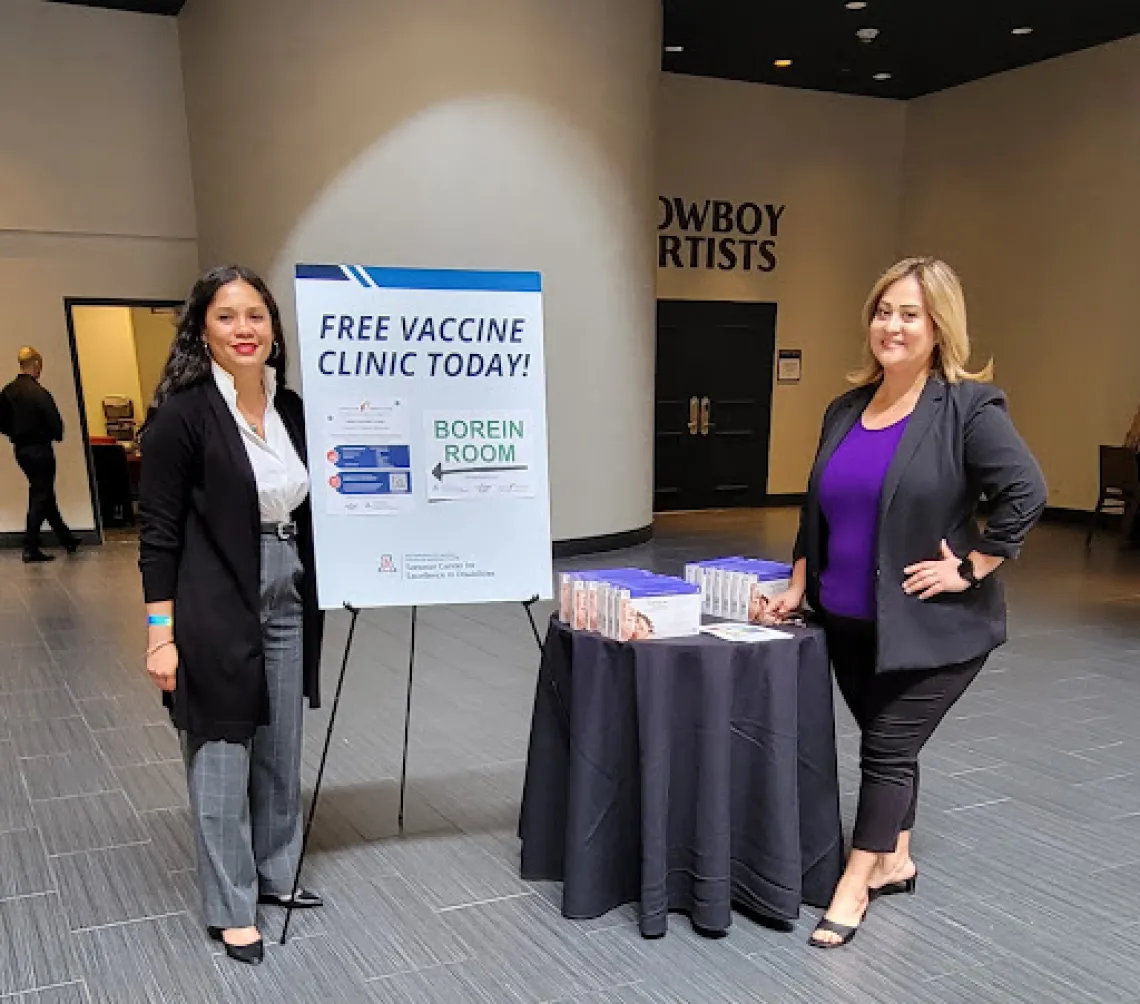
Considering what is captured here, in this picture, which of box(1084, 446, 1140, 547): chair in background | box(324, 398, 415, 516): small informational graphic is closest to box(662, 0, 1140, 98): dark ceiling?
box(1084, 446, 1140, 547): chair in background

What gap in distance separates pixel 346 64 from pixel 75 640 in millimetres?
4344

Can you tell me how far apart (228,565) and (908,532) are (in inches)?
66.2

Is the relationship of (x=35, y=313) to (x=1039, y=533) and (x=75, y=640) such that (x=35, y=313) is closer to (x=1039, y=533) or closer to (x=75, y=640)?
(x=75, y=640)

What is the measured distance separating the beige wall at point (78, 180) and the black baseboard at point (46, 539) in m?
0.08

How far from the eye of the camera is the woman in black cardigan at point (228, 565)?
7.98 ft

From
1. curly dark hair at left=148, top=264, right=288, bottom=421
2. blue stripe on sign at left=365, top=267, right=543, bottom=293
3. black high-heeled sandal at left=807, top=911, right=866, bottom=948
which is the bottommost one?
black high-heeled sandal at left=807, top=911, right=866, bottom=948

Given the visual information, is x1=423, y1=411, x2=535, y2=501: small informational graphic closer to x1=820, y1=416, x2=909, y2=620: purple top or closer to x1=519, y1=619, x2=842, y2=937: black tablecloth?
x1=519, y1=619, x2=842, y2=937: black tablecloth

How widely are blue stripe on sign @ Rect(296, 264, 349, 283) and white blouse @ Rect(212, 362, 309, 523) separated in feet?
0.93

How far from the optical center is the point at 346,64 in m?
7.16

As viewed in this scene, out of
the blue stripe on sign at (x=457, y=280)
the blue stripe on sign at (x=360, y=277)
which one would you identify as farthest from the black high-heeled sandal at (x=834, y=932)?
the blue stripe on sign at (x=360, y=277)

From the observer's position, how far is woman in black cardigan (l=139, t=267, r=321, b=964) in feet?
7.98

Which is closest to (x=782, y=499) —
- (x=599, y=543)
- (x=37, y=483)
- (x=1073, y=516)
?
(x=1073, y=516)

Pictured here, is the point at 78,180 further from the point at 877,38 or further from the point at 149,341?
A: the point at 877,38

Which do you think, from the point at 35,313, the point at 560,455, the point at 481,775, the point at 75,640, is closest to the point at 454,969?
the point at 481,775
